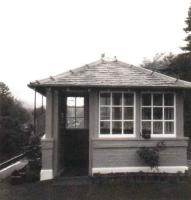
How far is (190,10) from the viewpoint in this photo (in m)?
31.0

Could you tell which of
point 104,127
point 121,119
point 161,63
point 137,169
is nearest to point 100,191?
point 137,169

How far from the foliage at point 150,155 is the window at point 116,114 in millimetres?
734

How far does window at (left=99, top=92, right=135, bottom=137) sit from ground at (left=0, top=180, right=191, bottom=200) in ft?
6.38

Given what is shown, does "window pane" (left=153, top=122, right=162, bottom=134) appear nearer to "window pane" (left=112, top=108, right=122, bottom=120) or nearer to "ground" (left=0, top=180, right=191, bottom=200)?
"window pane" (left=112, top=108, right=122, bottom=120)

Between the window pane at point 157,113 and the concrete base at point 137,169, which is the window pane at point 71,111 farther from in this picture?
the window pane at point 157,113

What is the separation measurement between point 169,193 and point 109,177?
2218 mm

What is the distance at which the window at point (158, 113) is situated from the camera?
11.8 metres

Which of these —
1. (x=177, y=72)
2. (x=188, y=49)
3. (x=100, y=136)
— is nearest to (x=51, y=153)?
(x=100, y=136)

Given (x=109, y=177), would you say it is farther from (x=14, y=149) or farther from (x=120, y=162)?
(x=14, y=149)

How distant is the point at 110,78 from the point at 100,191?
4012 mm

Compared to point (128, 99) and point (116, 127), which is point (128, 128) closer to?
point (116, 127)

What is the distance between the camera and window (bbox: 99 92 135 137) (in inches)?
459

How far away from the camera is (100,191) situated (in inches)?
383

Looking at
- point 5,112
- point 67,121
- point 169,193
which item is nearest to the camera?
point 169,193
